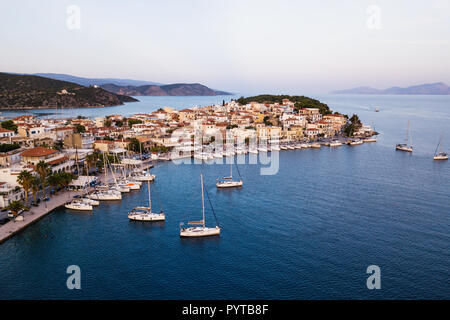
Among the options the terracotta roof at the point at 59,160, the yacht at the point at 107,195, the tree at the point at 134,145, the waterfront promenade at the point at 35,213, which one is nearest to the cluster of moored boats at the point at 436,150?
the tree at the point at 134,145

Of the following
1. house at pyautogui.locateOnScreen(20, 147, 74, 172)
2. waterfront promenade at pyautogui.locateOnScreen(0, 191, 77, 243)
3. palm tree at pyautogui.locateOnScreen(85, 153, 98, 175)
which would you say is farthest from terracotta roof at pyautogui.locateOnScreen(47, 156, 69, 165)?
waterfront promenade at pyautogui.locateOnScreen(0, 191, 77, 243)

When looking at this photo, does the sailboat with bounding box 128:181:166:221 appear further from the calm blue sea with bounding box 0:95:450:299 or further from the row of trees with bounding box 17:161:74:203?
the row of trees with bounding box 17:161:74:203

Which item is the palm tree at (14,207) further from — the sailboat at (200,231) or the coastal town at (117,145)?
the sailboat at (200,231)

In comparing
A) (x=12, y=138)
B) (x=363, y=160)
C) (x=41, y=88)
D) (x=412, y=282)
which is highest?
(x=41, y=88)

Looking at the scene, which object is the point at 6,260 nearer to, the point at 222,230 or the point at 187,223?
the point at 187,223
